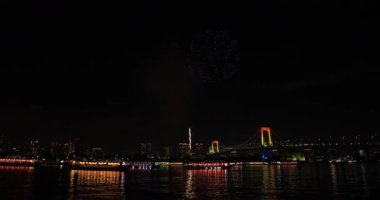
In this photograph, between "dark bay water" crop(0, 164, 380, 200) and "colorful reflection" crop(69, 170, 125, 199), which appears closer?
"dark bay water" crop(0, 164, 380, 200)

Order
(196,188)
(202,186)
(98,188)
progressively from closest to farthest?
1. (196,188)
2. (98,188)
3. (202,186)

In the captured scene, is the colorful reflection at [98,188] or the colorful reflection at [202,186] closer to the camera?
the colorful reflection at [98,188]

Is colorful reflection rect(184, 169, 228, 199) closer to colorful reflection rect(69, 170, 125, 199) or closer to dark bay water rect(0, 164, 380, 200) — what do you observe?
dark bay water rect(0, 164, 380, 200)

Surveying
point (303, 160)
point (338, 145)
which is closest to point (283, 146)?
point (338, 145)

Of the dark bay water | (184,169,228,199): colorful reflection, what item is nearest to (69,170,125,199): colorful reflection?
the dark bay water

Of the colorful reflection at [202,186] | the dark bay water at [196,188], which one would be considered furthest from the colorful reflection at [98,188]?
the colorful reflection at [202,186]

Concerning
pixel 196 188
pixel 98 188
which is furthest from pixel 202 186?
pixel 98 188

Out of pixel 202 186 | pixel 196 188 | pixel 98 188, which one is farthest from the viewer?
pixel 202 186

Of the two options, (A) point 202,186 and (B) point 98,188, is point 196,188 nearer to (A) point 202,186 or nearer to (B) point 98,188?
(A) point 202,186

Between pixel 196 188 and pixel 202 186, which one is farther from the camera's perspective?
pixel 202 186

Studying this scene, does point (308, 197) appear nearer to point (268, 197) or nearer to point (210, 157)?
point (268, 197)

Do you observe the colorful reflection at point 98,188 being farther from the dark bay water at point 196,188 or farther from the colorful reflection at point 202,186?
the colorful reflection at point 202,186
